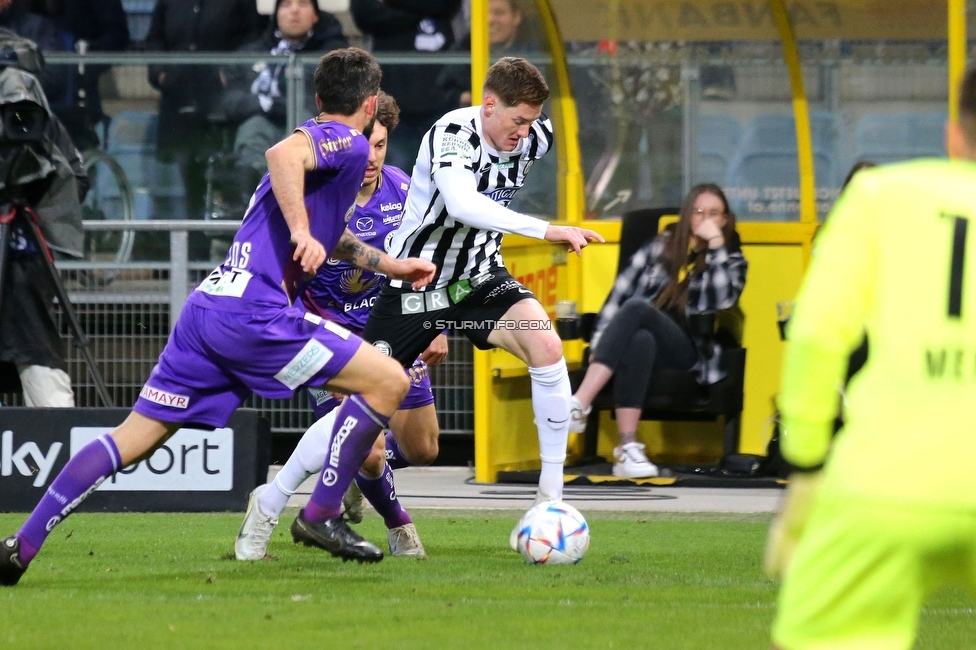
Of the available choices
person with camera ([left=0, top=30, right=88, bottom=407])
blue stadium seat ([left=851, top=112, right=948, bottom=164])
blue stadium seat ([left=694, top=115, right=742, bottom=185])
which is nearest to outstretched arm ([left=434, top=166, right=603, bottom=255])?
person with camera ([left=0, top=30, right=88, bottom=407])

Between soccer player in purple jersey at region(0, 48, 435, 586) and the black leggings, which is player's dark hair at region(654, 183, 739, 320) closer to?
the black leggings

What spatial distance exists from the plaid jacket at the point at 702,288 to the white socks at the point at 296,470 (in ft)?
11.1

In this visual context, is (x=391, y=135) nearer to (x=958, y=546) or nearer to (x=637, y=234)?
(x=637, y=234)

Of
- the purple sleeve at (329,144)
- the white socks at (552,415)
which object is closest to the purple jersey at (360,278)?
the white socks at (552,415)

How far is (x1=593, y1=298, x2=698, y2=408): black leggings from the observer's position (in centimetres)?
892

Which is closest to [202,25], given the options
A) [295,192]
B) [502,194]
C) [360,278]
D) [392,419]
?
[360,278]

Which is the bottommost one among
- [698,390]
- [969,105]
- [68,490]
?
[698,390]

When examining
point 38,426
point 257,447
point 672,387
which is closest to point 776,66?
point 672,387

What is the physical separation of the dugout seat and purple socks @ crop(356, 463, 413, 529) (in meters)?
3.07

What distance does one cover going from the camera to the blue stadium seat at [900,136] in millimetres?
9508

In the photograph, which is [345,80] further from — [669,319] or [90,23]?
[90,23]

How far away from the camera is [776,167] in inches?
387

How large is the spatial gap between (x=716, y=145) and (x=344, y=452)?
16.9 ft

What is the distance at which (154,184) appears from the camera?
10.4 meters
